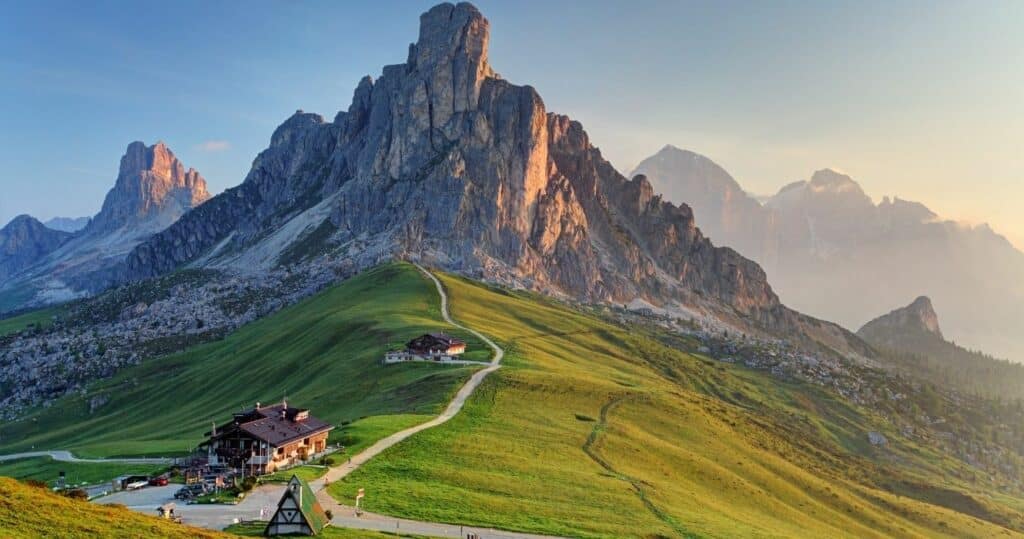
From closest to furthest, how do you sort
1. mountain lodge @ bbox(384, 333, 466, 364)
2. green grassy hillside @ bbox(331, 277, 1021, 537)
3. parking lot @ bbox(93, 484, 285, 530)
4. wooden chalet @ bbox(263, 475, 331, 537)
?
wooden chalet @ bbox(263, 475, 331, 537)
parking lot @ bbox(93, 484, 285, 530)
green grassy hillside @ bbox(331, 277, 1021, 537)
mountain lodge @ bbox(384, 333, 466, 364)

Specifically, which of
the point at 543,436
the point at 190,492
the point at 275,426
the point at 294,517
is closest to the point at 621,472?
the point at 543,436

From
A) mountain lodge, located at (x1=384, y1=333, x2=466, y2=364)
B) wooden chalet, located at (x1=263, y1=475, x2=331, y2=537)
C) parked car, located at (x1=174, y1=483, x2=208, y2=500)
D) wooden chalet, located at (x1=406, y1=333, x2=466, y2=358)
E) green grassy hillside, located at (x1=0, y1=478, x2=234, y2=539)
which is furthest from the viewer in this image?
wooden chalet, located at (x1=406, y1=333, x2=466, y2=358)

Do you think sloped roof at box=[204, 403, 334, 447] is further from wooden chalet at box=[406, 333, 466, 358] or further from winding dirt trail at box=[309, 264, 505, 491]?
wooden chalet at box=[406, 333, 466, 358]

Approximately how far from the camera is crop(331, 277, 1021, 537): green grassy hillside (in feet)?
193

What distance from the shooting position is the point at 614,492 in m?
66.1

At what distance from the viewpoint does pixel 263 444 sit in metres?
69.3

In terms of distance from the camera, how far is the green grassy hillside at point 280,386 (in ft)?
335

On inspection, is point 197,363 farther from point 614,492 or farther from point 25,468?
point 614,492

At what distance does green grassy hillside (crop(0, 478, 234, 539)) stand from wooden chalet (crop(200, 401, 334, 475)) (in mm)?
23904

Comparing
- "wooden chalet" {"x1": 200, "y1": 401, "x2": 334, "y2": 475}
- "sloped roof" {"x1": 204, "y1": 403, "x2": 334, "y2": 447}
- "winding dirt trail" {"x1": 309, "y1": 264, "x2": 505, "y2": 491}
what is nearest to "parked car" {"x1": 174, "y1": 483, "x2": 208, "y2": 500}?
"winding dirt trail" {"x1": 309, "y1": 264, "x2": 505, "y2": 491}

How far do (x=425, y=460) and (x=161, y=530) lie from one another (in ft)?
94.5

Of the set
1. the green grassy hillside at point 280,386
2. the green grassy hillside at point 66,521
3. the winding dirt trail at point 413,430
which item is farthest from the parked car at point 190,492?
the green grassy hillside at point 280,386

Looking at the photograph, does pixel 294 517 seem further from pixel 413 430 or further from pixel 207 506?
pixel 413 430

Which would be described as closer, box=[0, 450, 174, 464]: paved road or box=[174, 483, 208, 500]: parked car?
box=[174, 483, 208, 500]: parked car
